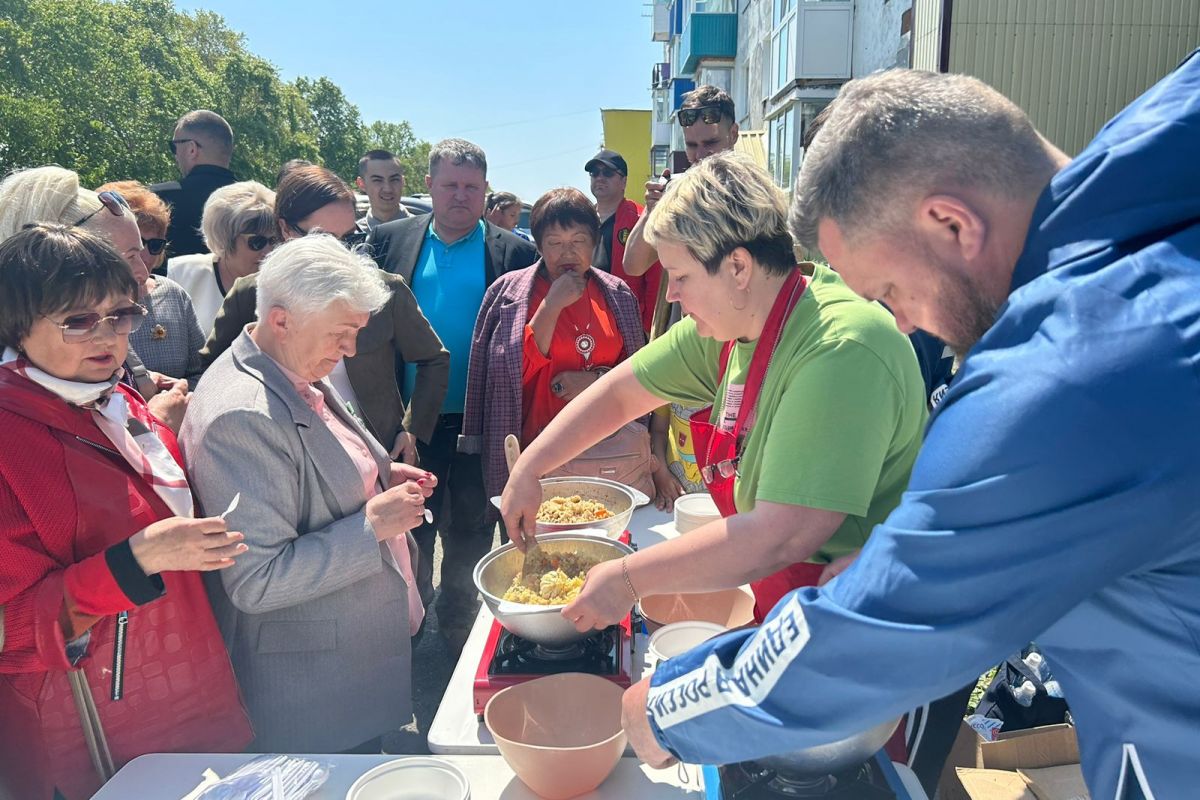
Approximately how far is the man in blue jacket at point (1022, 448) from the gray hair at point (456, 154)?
3070 mm

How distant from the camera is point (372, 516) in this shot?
1.98 metres

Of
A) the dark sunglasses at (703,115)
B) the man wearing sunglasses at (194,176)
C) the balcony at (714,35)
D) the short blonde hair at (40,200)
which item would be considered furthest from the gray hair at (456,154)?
the balcony at (714,35)

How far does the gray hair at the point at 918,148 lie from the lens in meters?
0.95

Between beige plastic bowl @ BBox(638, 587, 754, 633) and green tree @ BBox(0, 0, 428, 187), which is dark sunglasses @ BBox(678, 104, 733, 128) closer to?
beige plastic bowl @ BBox(638, 587, 754, 633)

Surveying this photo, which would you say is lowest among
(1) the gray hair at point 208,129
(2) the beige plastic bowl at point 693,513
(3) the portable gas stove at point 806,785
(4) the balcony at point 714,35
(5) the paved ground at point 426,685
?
(5) the paved ground at point 426,685

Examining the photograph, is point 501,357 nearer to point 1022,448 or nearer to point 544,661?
point 544,661

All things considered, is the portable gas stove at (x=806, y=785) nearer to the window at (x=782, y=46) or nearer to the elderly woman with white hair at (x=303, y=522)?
the elderly woman with white hair at (x=303, y=522)

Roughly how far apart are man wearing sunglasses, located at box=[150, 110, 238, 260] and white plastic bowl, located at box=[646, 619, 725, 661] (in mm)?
4053

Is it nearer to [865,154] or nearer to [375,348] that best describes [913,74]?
[865,154]

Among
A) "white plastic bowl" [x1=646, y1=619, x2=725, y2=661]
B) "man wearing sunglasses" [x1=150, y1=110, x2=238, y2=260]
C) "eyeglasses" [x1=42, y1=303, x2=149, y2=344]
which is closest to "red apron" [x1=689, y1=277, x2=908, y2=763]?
"white plastic bowl" [x1=646, y1=619, x2=725, y2=661]

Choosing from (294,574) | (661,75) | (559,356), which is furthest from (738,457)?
(661,75)

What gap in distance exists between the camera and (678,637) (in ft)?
5.89

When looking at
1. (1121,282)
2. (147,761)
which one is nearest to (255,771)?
(147,761)

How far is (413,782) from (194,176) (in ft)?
14.1
